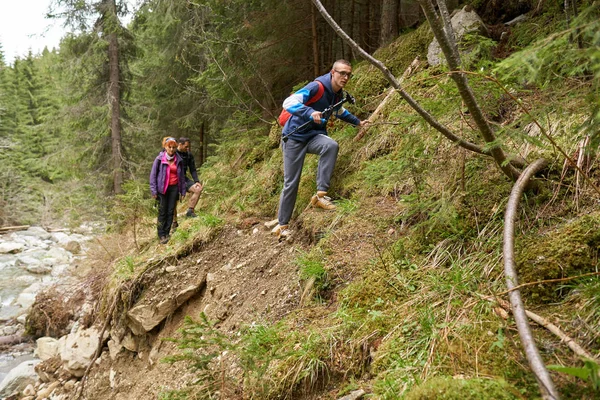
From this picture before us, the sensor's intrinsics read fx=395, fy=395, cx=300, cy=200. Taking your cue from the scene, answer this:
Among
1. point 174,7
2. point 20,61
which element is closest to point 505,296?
point 174,7

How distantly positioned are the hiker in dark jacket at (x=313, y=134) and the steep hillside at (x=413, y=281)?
36 centimetres

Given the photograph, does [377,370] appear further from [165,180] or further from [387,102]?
[165,180]

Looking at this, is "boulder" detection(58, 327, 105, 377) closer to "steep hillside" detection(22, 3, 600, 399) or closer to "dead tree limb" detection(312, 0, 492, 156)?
"steep hillside" detection(22, 3, 600, 399)

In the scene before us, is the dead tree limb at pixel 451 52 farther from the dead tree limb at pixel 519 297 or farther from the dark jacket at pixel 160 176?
the dark jacket at pixel 160 176

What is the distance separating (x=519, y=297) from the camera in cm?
212

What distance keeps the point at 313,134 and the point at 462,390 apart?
388cm

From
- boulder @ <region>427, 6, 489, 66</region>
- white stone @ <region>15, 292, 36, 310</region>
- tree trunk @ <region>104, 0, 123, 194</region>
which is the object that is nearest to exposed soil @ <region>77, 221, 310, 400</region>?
boulder @ <region>427, 6, 489, 66</region>

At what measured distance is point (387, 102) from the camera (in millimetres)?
6375

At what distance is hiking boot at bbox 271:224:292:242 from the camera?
550cm

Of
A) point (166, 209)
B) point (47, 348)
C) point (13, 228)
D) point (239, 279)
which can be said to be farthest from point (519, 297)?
point (13, 228)

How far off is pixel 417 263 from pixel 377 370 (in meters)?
1.10

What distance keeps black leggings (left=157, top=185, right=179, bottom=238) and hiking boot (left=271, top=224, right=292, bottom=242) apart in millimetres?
3074

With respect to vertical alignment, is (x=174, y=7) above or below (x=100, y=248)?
above

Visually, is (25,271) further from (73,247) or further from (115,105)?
(115,105)
